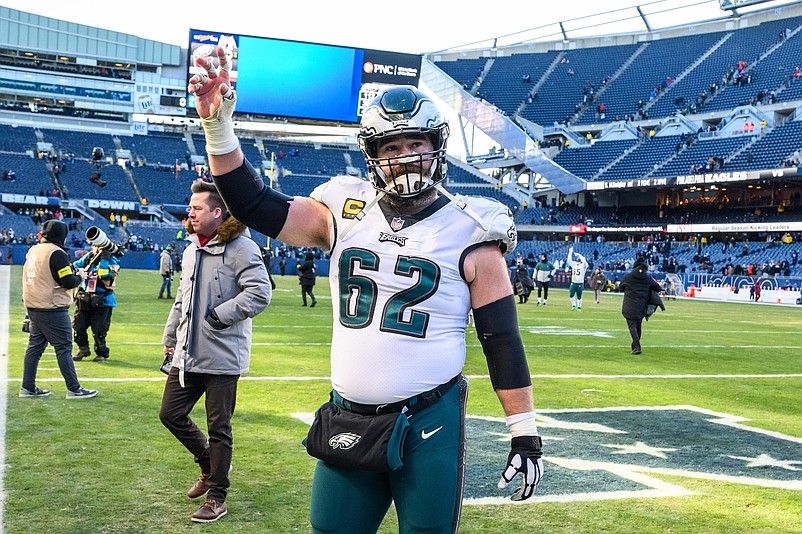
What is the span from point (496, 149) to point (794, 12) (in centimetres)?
2274

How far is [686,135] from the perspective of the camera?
52.3 m

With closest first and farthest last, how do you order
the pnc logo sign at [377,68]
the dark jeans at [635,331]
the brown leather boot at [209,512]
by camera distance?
the brown leather boot at [209,512] → the dark jeans at [635,331] → the pnc logo sign at [377,68]

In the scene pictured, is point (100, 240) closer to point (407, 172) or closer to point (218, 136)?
point (218, 136)

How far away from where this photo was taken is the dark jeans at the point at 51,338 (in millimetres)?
8273

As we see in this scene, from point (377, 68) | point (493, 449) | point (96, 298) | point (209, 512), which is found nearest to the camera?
point (209, 512)

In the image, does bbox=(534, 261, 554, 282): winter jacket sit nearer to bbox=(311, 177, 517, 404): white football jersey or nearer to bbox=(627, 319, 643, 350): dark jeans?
bbox=(627, 319, 643, 350): dark jeans

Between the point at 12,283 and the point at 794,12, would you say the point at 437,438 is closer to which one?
the point at 12,283

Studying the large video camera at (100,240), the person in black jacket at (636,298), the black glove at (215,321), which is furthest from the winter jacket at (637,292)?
the black glove at (215,321)

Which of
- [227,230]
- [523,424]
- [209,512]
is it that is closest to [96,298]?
[227,230]

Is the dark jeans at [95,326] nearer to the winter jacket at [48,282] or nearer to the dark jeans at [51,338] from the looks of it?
the dark jeans at [51,338]

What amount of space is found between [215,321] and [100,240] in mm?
6004

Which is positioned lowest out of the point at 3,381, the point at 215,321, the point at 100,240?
the point at 3,381

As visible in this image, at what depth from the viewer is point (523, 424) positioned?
306 centimetres

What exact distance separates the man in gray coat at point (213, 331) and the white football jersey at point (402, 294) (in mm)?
2263
